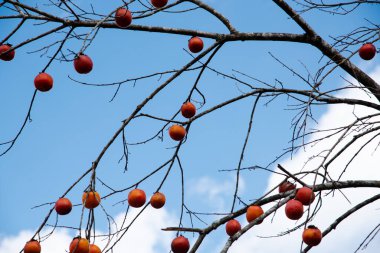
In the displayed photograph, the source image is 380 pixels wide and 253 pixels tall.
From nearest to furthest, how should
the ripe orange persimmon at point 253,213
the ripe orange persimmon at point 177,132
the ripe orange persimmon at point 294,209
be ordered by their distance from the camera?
the ripe orange persimmon at point 294,209 → the ripe orange persimmon at point 253,213 → the ripe orange persimmon at point 177,132

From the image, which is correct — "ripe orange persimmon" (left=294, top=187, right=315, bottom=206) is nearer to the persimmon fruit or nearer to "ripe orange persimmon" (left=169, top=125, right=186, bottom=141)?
"ripe orange persimmon" (left=169, top=125, right=186, bottom=141)

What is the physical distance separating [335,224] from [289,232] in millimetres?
539

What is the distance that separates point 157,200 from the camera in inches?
130

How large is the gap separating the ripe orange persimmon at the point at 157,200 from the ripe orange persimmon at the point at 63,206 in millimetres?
623

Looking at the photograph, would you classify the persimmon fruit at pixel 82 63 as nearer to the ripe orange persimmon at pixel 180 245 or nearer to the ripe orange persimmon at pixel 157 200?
the ripe orange persimmon at pixel 157 200

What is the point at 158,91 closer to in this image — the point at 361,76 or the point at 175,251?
the point at 175,251

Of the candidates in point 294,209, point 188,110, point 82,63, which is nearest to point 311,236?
point 294,209

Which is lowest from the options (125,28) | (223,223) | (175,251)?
(175,251)

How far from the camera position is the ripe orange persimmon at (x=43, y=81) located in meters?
3.21

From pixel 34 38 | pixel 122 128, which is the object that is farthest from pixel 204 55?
pixel 34 38

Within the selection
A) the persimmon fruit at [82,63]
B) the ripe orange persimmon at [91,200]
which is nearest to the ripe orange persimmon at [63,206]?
the ripe orange persimmon at [91,200]

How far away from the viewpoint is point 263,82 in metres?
4.11

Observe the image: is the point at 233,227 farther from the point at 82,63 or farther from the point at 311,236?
the point at 82,63

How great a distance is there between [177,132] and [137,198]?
2.26 feet
